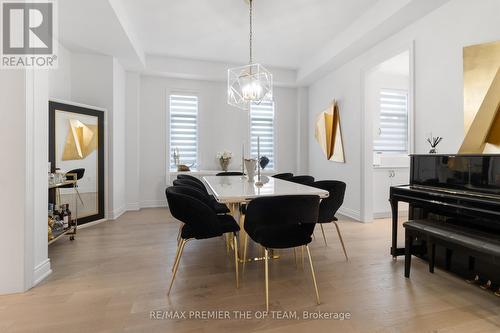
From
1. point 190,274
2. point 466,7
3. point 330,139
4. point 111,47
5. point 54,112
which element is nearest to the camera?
point 190,274

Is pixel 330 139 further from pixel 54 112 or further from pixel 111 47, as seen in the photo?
pixel 54 112

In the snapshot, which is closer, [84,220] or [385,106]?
[84,220]

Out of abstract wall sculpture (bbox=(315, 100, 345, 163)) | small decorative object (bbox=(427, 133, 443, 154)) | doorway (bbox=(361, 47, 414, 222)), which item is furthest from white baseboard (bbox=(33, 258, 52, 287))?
abstract wall sculpture (bbox=(315, 100, 345, 163))

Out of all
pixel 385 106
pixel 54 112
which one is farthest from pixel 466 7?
A: pixel 54 112

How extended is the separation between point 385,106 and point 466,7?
2.69 m

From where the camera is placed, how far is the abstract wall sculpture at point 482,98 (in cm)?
242

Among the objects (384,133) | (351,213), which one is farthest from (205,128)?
(384,133)

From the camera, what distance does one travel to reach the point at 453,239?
2.04 metres

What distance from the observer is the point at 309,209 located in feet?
6.35

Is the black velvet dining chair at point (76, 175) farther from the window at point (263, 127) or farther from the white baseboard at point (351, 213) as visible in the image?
the white baseboard at point (351, 213)

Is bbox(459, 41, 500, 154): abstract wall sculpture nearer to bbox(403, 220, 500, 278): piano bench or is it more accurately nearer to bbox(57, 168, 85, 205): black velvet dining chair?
bbox(403, 220, 500, 278): piano bench

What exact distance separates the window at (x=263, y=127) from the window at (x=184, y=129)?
1.35 meters

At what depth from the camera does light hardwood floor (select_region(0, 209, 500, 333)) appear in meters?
1.73

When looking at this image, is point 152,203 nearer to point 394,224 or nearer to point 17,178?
point 17,178
